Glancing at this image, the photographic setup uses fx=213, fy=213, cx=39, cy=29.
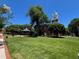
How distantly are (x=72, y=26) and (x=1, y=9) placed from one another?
33.6m

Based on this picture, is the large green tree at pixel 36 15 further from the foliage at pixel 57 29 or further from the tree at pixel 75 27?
the tree at pixel 75 27

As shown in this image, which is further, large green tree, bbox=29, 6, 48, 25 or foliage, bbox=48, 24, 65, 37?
large green tree, bbox=29, 6, 48, 25

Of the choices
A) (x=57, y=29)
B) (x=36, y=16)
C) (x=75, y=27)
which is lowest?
(x=57, y=29)

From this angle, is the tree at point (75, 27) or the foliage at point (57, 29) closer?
the foliage at point (57, 29)

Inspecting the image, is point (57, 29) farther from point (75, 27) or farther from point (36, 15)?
point (36, 15)

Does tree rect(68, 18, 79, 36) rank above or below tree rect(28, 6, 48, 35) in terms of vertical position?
below

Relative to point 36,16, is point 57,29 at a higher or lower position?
lower

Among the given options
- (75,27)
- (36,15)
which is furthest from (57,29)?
(36,15)

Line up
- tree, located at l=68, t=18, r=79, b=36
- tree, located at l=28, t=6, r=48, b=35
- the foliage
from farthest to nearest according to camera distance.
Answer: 1. tree, located at l=28, t=6, r=48, b=35
2. tree, located at l=68, t=18, r=79, b=36
3. the foliage

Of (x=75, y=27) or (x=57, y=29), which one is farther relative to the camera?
(x=75, y=27)

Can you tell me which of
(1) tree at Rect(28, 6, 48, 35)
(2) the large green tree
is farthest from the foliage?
(2) the large green tree

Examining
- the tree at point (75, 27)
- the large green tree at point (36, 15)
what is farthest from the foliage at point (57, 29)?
the large green tree at point (36, 15)

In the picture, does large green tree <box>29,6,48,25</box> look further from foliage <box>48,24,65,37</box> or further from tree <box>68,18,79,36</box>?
tree <box>68,18,79,36</box>

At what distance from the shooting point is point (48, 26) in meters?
51.5
